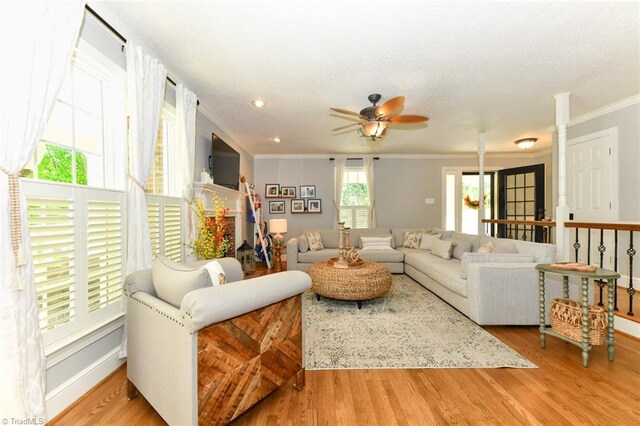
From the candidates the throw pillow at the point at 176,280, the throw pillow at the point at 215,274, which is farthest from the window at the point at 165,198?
the throw pillow at the point at 215,274

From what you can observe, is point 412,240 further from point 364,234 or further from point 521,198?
point 521,198

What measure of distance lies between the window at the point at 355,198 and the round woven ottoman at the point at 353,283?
3.76 m

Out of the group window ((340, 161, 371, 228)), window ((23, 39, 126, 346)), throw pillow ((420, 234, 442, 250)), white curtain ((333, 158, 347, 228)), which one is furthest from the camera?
window ((340, 161, 371, 228))

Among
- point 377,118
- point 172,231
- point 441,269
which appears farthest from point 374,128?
point 172,231

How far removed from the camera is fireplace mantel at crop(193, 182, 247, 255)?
3643 mm

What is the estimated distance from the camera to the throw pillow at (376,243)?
18.2ft

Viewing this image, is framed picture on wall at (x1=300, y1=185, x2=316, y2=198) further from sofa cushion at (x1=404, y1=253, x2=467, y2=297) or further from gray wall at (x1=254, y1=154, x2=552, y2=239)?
sofa cushion at (x1=404, y1=253, x2=467, y2=297)

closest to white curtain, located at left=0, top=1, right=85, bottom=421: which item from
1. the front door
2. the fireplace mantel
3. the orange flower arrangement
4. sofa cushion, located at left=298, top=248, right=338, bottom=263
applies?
the orange flower arrangement

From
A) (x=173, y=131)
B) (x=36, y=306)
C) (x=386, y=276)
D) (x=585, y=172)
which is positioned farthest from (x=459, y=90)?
(x=36, y=306)

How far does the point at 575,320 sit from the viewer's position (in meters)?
2.29

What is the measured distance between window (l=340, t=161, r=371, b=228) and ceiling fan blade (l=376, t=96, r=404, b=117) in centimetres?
419

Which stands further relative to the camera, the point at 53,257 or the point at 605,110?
the point at 605,110

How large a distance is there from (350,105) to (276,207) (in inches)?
152

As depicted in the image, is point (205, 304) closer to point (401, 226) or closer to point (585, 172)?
point (585, 172)
